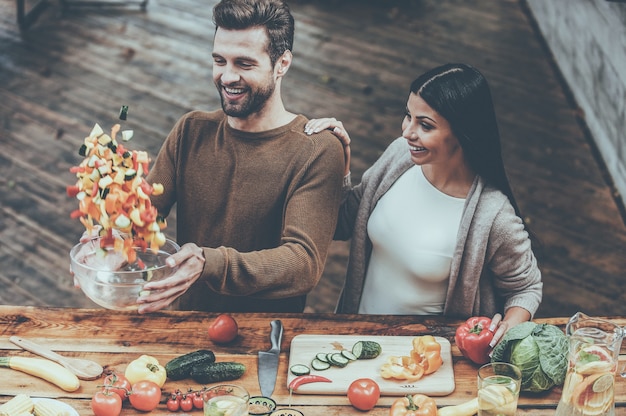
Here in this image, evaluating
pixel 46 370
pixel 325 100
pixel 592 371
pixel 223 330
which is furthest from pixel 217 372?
pixel 325 100

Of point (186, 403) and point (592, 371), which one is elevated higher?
point (592, 371)

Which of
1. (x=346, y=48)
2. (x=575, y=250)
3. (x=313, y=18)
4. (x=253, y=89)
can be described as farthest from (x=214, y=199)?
(x=313, y=18)

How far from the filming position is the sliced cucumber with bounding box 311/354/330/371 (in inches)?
109

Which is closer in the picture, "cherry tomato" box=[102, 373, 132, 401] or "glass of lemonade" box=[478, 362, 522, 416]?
"glass of lemonade" box=[478, 362, 522, 416]

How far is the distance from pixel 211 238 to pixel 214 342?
40 centimetres

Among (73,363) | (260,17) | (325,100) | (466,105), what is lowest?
(325,100)

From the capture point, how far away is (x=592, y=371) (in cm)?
230

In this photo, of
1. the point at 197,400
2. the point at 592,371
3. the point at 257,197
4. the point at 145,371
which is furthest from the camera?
the point at 257,197

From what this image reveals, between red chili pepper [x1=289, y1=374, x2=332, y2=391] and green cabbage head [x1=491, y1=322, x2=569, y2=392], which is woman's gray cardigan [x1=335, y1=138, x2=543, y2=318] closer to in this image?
green cabbage head [x1=491, y1=322, x2=569, y2=392]

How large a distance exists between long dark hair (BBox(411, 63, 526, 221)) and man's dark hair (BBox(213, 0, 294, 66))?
1.65 feet

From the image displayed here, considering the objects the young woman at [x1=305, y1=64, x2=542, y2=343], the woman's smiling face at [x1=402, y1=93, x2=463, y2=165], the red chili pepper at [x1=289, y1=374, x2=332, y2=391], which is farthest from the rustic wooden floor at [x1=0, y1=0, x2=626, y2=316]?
the red chili pepper at [x1=289, y1=374, x2=332, y2=391]

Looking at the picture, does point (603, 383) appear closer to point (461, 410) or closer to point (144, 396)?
point (461, 410)

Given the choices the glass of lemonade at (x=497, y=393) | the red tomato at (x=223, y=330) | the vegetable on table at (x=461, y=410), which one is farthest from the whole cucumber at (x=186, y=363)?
the glass of lemonade at (x=497, y=393)

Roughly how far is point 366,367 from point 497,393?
53 cm
